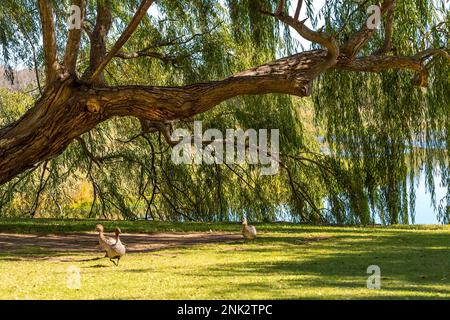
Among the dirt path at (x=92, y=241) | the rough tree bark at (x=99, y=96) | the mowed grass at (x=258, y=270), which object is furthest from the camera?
the rough tree bark at (x=99, y=96)

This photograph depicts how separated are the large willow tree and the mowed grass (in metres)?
2.71

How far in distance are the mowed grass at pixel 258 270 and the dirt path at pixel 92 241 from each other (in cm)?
36

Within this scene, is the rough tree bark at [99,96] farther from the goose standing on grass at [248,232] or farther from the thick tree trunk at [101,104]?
the goose standing on grass at [248,232]

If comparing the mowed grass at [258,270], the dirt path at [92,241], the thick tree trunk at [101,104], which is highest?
the thick tree trunk at [101,104]

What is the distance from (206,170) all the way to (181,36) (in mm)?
2533

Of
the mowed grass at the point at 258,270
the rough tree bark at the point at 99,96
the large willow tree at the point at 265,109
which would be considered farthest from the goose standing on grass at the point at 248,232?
the large willow tree at the point at 265,109

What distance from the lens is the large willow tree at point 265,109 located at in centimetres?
1343

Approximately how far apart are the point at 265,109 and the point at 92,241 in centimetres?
552

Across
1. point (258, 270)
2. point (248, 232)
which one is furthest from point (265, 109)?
point (258, 270)

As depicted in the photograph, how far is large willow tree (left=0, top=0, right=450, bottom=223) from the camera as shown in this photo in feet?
44.1

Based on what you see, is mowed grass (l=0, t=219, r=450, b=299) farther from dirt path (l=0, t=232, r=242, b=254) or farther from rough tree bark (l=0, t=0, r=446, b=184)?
rough tree bark (l=0, t=0, r=446, b=184)

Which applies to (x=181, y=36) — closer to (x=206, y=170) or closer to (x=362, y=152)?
(x=206, y=170)

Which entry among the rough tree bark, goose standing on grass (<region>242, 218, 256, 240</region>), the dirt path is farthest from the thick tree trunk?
goose standing on grass (<region>242, 218, 256, 240</region>)
